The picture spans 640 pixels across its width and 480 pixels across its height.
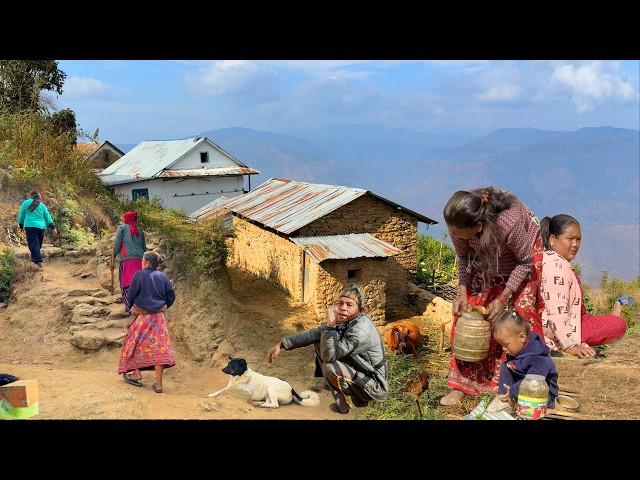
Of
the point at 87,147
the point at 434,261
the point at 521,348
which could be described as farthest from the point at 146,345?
the point at 434,261

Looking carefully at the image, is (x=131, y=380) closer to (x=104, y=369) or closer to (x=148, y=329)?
(x=104, y=369)

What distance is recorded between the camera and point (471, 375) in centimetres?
375

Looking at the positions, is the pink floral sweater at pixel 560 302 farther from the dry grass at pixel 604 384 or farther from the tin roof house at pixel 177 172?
the tin roof house at pixel 177 172

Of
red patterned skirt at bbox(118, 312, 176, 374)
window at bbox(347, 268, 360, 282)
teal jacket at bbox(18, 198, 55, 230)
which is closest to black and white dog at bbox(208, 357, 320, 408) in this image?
red patterned skirt at bbox(118, 312, 176, 374)

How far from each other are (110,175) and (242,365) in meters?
2.16

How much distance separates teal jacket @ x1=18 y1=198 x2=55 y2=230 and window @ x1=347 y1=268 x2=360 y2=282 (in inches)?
95.1

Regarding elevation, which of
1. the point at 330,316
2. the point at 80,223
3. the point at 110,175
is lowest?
the point at 330,316

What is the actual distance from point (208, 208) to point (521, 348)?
2.70 metres

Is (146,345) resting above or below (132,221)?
below

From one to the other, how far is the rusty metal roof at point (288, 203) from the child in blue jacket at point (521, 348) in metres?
1.76

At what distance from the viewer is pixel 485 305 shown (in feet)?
11.8
